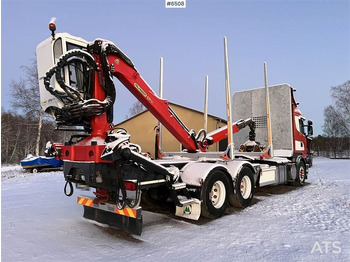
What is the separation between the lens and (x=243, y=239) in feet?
13.9

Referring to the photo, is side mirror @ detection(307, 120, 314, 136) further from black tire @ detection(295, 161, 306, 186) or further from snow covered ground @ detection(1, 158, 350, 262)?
snow covered ground @ detection(1, 158, 350, 262)

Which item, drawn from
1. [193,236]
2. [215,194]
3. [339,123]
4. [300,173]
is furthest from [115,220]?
[339,123]

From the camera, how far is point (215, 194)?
5.78 m

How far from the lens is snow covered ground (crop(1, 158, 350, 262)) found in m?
3.71

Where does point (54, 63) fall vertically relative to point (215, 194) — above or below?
above

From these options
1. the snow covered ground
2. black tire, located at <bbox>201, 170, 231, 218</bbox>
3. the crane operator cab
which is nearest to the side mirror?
the snow covered ground

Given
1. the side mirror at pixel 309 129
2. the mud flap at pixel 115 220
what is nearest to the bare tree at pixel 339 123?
the side mirror at pixel 309 129

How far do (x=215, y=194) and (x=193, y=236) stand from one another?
1.45m

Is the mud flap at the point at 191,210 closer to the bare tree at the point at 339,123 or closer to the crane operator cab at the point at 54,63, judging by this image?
the crane operator cab at the point at 54,63

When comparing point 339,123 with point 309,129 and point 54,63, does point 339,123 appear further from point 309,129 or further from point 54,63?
point 54,63

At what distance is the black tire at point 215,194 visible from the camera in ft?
17.4

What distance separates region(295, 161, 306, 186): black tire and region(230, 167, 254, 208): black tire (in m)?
4.03

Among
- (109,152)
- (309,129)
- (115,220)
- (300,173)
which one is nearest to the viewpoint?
(109,152)

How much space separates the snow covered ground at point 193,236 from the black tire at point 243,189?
19 centimetres
